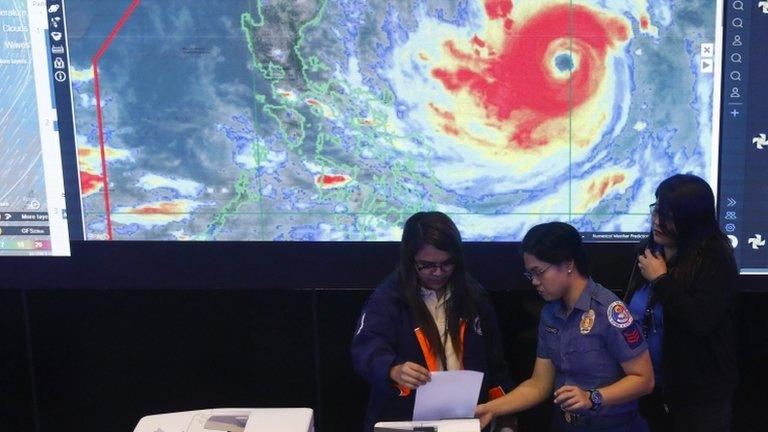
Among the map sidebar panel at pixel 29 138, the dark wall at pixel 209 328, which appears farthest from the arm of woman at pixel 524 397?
the map sidebar panel at pixel 29 138

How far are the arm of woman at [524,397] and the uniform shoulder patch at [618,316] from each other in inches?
9.1

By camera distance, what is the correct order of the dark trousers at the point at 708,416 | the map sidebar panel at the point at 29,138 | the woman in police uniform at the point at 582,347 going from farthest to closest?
the map sidebar panel at the point at 29,138 < the dark trousers at the point at 708,416 < the woman in police uniform at the point at 582,347

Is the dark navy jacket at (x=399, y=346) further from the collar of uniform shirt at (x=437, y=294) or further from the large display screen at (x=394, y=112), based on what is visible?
the large display screen at (x=394, y=112)

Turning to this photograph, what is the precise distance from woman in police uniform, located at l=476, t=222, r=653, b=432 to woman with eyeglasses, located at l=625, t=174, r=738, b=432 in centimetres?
25

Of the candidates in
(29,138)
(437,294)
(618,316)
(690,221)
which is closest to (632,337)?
(618,316)

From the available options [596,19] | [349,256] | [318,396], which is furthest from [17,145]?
[596,19]

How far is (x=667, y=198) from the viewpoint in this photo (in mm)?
1980

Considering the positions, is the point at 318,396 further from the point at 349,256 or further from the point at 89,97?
the point at 89,97

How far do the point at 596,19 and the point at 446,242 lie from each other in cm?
120

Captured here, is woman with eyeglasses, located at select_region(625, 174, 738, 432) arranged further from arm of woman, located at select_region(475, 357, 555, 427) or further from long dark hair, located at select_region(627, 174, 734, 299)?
arm of woman, located at select_region(475, 357, 555, 427)

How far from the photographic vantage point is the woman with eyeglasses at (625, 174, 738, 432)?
6.40 feet

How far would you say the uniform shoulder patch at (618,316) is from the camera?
1.80 metres

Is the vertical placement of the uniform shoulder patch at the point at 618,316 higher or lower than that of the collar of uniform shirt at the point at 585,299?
lower

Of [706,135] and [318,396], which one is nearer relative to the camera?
[706,135]
